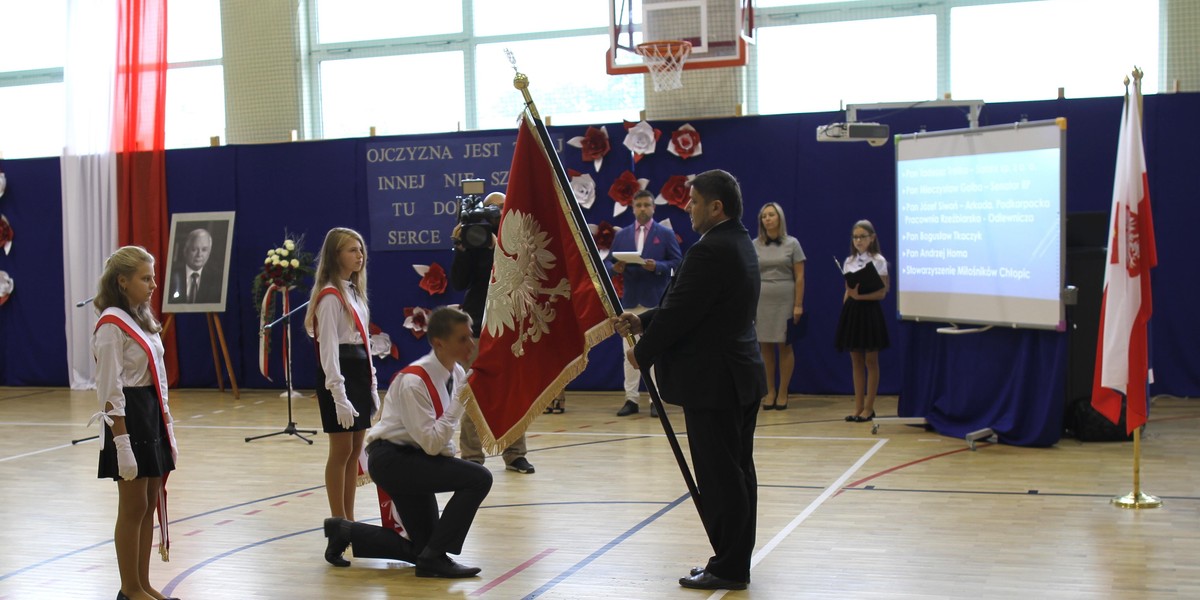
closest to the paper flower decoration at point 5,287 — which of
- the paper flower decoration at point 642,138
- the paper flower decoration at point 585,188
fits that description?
the paper flower decoration at point 585,188

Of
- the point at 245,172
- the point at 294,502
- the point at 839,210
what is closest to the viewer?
the point at 294,502

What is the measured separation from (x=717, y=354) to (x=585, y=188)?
6.10m

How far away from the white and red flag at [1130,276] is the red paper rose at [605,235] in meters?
4.86

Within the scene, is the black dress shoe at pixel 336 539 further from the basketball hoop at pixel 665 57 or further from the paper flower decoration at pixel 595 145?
the paper flower decoration at pixel 595 145

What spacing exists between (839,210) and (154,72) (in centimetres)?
701

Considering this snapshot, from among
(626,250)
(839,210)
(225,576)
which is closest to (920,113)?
(839,210)

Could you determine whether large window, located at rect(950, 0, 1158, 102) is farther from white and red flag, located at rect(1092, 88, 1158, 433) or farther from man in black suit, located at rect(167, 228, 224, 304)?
man in black suit, located at rect(167, 228, 224, 304)

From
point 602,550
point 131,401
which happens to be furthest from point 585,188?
point 131,401

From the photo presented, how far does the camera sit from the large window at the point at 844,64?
995 cm

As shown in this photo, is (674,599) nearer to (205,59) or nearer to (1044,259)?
(1044,259)

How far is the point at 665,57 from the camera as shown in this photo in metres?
9.16

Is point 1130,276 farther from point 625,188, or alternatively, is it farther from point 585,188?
point 585,188

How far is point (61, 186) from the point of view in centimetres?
1167

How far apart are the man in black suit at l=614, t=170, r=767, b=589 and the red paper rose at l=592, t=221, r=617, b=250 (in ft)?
18.8
